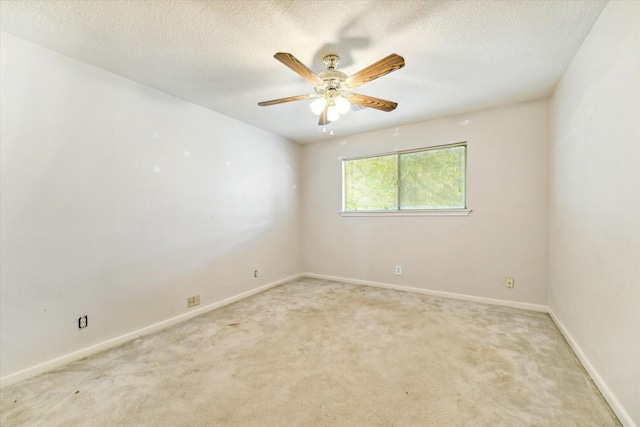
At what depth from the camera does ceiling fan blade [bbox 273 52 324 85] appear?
4.97 ft

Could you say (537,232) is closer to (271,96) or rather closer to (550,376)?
(550,376)

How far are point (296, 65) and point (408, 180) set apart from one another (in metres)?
2.52

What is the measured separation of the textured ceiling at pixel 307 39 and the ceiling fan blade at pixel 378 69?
0.86 feet

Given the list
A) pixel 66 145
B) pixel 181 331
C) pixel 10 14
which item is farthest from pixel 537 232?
pixel 10 14

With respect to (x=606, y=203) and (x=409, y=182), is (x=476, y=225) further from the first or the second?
(x=606, y=203)

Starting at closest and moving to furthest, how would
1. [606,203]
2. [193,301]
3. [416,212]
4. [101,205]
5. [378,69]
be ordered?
[606,203]
[378,69]
[101,205]
[193,301]
[416,212]

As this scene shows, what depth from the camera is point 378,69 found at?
1691 mm

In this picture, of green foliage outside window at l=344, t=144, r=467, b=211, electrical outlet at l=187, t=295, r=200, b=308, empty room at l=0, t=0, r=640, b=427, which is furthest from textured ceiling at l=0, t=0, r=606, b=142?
electrical outlet at l=187, t=295, r=200, b=308

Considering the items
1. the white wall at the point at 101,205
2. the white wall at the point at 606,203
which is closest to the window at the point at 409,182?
the white wall at the point at 606,203

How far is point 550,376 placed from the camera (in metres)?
1.74

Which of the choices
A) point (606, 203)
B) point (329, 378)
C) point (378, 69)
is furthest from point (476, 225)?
point (329, 378)

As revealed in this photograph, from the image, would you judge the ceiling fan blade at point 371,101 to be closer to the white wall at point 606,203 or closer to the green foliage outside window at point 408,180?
the white wall at point 606,203

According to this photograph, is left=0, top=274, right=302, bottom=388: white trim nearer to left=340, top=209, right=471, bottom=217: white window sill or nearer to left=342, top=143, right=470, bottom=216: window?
left=340, top=209, right=471, bottom=217: white window sill

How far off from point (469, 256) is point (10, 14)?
4.43 m
